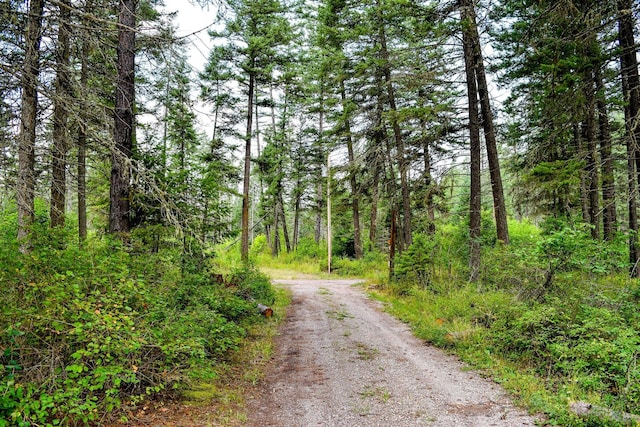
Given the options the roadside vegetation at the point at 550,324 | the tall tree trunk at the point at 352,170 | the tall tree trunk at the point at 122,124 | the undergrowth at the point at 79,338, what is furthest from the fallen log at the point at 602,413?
the tall tree trunk at the point at 352,170

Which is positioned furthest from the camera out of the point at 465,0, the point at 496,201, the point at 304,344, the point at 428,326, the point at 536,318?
the point at 496,201

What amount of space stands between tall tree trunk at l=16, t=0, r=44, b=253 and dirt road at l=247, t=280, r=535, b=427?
387 cm

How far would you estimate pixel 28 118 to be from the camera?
5938mm

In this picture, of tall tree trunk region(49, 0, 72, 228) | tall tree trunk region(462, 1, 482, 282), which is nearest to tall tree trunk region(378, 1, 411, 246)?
tall tree trunk region(462, 1, 482, 282)

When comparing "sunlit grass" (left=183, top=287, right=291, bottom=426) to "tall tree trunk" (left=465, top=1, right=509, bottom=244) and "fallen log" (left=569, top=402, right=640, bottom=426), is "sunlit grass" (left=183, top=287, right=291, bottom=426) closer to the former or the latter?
"fallen log" (left=569, top=402, right=640, bottom=426)

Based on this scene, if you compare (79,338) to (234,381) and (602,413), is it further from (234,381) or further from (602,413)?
(602,413)

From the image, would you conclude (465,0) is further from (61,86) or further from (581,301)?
(61,86)

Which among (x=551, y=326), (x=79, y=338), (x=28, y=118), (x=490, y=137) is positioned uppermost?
(x=490, y=137)

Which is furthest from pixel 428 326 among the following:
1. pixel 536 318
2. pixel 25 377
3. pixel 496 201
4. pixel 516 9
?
pixel 516 9

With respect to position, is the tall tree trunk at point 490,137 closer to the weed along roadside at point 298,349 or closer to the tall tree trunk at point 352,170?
the weed along roadside at point 298,349

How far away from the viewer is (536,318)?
6.27m

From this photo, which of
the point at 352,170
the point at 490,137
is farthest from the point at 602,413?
the point at 352,170

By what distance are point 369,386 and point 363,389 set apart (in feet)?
0.46

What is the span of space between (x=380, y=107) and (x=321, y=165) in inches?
486
